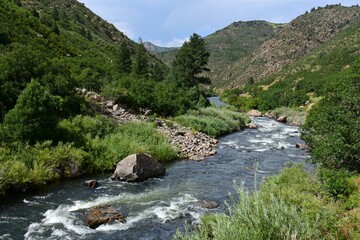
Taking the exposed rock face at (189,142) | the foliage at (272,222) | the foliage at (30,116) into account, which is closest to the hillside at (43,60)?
the foliage at (30,116)

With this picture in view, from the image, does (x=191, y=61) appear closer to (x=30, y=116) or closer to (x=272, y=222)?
(x=30, y=116)

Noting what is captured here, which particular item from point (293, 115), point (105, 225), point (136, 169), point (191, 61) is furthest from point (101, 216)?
point (293, 115)

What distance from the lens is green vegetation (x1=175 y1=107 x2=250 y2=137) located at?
41500 millimetres

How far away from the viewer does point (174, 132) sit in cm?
3534

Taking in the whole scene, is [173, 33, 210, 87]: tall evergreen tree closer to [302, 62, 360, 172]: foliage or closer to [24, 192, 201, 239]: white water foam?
[302, 62, 360, 172]: foliage

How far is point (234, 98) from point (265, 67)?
61843 millimetres

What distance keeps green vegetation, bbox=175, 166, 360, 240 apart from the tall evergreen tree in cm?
4890

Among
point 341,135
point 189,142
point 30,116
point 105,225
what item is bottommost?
point 105,225

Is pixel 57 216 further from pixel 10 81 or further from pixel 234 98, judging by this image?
pixel 234 98

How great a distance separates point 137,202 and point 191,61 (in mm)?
47295

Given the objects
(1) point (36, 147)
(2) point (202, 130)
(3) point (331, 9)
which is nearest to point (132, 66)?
(2) point (202, 130)

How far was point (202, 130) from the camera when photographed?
136ft

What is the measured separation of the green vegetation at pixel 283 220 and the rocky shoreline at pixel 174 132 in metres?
15.8

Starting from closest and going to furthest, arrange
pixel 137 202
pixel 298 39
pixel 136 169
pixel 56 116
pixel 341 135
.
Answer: pixel 341 135 < pixel 137 202 < pixel 136 169 < pixel 56 116 < pixel 298 39
